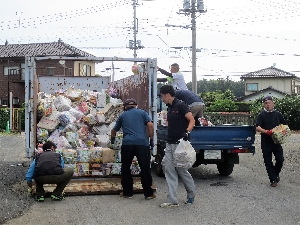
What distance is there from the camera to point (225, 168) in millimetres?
10758

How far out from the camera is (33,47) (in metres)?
43.6

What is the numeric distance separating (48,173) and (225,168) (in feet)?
15.0

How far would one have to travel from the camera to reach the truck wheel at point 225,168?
10.6 meters

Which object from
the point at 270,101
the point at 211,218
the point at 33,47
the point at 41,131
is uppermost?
the point at 33,47

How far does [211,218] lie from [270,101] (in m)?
3.82

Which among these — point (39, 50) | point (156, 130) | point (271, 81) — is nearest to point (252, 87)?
point (271, 81)

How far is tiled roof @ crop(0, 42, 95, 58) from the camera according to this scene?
40.8 meters

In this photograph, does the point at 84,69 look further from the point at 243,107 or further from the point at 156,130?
the point at 156,130

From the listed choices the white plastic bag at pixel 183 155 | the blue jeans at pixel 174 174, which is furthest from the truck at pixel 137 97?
the white plastic bag at pixel 183 155

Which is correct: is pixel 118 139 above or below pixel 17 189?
above

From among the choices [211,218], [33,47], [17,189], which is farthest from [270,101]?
[33,47]

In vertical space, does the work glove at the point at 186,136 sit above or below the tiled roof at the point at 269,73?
below

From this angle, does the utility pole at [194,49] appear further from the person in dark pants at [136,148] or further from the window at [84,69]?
the person in dark pants at [136,148]

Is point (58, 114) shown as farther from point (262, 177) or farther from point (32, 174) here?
point (262, 177)
